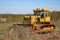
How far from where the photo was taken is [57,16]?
4900 cm

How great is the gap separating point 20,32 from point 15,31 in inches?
13.6

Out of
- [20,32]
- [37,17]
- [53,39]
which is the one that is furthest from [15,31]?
[37,17]

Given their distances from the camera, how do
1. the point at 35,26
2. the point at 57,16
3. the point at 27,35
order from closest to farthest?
the point at 27,35 → the point at 35,26 → the point at 57,16

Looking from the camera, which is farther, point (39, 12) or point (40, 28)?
point (39, 12)

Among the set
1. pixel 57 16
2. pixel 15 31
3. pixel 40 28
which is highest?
pixel 15 31

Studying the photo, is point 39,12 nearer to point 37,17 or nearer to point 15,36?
point 37,17

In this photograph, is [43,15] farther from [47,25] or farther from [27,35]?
[27,35]

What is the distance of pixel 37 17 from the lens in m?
20.4

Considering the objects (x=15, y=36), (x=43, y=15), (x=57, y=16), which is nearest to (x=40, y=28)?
(x=43, y=15)

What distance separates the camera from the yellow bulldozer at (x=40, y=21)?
1915cm

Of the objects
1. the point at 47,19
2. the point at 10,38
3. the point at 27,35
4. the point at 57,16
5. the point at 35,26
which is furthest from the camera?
the point at 57,16

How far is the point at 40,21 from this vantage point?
67.4ft

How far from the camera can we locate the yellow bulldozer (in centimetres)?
1915

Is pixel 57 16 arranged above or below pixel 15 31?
below
